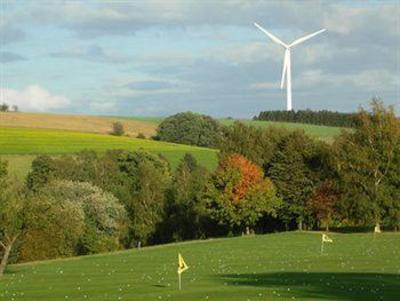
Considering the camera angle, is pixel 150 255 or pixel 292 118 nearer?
pixel 150 255

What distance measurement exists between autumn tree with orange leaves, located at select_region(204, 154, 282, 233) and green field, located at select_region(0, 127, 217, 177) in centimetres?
3462

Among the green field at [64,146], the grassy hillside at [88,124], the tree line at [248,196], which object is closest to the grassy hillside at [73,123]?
the grassy hillside at [88,124]

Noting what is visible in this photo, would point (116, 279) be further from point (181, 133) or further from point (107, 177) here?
point (181, 133)

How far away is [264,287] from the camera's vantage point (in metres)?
33.5

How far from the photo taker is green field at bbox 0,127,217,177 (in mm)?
123625

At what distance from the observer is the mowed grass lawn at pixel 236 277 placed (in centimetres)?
3144

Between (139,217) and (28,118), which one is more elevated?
(28,118)

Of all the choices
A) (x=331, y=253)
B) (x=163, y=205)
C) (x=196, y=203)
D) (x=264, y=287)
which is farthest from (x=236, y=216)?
(x=264, y=287)

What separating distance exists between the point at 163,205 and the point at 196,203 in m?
7.80

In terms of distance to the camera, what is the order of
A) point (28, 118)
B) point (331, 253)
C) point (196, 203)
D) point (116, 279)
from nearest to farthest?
point (116, 279) < point (331, 253) < point (196, 203) < point (28, 118)

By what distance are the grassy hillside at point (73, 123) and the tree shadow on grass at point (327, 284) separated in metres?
114

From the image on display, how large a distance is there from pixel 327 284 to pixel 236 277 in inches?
284

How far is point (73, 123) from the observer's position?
524 ft

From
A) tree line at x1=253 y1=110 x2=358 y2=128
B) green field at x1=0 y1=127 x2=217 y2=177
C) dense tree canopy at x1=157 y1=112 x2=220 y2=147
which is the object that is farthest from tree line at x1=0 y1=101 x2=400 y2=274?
tree line at x1=253 y1=110 x2=358 y2=128
